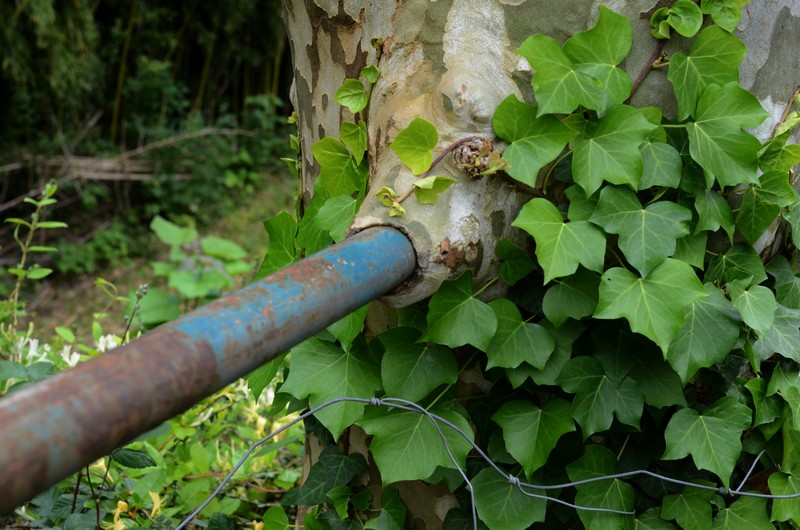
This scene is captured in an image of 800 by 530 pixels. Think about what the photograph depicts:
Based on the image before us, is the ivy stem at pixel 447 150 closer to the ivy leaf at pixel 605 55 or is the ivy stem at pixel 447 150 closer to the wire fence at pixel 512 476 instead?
the ivy leaf at pixel 605 55

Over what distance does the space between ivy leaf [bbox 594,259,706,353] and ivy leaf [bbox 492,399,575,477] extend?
0.21 m

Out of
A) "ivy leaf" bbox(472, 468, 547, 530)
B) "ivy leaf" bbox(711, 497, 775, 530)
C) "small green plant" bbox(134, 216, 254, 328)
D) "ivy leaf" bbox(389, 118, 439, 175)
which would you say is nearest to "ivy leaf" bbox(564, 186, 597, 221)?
"ivy leaf" bbox(389, 118, 439, 175)

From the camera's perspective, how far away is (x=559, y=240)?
1136 mm

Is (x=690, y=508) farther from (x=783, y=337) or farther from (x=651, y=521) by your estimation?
(x=783, y=337)

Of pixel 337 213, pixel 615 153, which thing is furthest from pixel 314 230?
pixel 615 153

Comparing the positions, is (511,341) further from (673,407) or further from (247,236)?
(247,236)

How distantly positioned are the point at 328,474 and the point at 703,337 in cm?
71

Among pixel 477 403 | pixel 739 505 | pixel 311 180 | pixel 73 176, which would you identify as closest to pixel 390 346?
pixel 477 403

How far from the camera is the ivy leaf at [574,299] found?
1.18 m

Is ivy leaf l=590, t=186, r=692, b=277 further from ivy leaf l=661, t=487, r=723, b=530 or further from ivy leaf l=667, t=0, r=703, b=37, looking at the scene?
ivy leaf l=661, t=487, r=723, b=530

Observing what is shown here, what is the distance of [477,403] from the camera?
1.29m

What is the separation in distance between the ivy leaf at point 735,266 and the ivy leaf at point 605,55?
327 mm

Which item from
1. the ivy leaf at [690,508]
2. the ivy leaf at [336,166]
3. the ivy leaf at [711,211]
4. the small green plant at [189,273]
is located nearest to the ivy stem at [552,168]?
the ivy leaf at [711,211]

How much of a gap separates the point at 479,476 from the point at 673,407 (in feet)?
1.12
